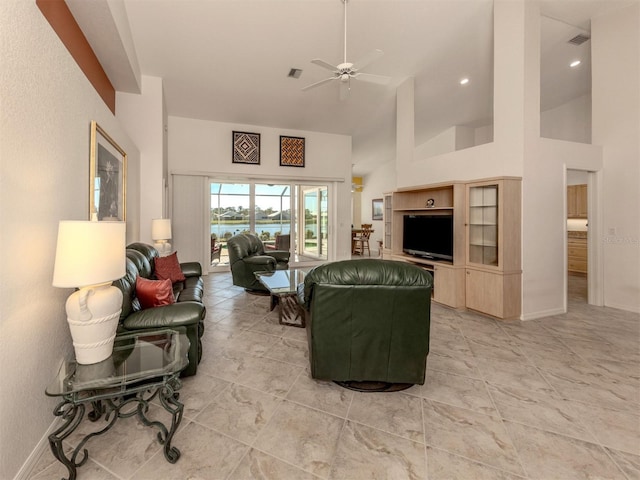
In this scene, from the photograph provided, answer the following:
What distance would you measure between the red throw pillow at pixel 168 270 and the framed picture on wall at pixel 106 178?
72 cm

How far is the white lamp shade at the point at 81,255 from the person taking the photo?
4.86 ft

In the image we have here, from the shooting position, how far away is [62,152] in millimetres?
1987

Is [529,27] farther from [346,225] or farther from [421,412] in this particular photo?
[346,225]

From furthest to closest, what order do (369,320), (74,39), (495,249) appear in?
1. (495,249)
2. (74,39)
3. (369,320)

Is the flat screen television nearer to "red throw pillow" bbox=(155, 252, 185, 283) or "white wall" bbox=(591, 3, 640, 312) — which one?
"white wall" bbox=(591, 3, 640, 312)

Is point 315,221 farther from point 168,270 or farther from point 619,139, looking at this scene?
point 619,139

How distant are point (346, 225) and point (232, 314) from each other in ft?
15.4

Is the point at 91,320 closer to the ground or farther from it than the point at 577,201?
closer to the ground

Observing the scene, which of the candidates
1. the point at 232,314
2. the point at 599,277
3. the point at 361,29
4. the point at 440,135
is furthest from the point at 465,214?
the point at 440,135

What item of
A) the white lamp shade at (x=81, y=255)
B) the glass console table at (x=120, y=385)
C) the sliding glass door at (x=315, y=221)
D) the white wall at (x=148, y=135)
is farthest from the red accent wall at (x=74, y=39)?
the sliding glass door at (x=315, y=221)

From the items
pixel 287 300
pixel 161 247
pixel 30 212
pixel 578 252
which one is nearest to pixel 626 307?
pixel 578 252

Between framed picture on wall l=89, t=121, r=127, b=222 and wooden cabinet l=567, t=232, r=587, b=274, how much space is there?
331 inches

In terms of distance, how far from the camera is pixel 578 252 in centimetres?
656

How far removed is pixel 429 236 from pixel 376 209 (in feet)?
22.9
